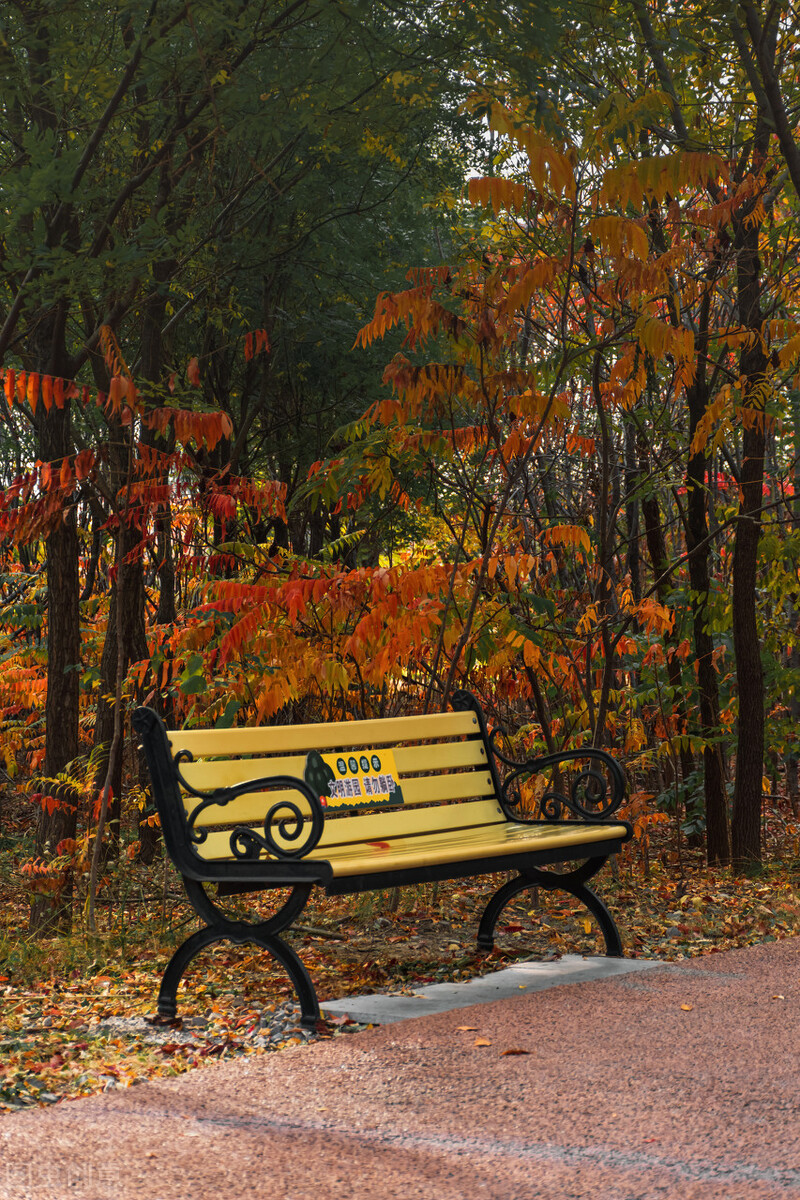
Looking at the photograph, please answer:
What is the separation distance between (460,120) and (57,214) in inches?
174

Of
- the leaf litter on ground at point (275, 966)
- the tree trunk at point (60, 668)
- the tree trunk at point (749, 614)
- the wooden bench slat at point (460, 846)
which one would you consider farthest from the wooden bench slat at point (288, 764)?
the tree trunk at point (749, 614)

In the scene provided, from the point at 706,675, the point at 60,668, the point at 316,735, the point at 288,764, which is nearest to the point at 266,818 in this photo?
the point at 288,764

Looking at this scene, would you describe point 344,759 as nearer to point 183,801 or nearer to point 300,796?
point 300,796

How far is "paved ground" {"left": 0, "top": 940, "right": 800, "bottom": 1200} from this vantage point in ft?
8.21

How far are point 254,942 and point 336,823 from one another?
0.78 m

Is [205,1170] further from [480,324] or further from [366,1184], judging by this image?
[480,324]

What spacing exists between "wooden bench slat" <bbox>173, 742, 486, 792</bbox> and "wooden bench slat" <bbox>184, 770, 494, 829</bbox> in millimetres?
62

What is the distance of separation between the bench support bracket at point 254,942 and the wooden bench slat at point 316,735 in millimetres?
528

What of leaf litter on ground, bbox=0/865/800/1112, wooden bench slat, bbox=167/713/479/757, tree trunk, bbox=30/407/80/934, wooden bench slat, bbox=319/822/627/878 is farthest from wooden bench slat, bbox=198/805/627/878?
tree trunk, bbox=30/407/80/934

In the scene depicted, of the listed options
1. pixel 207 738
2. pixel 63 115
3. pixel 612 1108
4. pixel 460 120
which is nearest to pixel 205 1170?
pixel 612 1108

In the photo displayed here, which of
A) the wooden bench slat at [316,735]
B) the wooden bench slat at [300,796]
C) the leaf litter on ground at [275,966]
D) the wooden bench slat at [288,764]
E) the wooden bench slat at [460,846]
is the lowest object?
the leaf litter on ground at [275,966]

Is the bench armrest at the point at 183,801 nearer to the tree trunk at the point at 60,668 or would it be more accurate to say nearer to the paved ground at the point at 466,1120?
the paved ground at the point at 466,1120

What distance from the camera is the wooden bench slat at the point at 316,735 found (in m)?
4.25

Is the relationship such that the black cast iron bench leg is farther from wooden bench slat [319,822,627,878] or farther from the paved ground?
the paved ground
